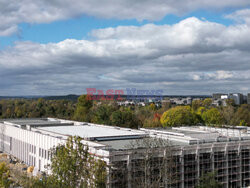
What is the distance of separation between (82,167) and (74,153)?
4.21ft

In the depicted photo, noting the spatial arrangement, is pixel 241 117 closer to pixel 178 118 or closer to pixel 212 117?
pixel 212 117

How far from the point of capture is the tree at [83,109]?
3792 inches

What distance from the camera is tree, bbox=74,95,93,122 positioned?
96312mm

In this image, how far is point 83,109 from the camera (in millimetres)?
104312

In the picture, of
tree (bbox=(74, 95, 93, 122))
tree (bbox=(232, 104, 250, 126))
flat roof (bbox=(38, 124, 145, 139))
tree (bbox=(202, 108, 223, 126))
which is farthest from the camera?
tree (bbox=(74, 95, 93, 122))

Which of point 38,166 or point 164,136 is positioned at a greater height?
point 164,136

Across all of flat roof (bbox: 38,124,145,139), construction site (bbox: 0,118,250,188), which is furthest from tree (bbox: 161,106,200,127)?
flat roof (bbox: 38,124,145,139)

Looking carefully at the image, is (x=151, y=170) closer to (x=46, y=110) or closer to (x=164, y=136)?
(x=164, y=136)

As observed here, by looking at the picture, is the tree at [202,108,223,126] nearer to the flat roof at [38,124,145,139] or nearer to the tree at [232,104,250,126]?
the tree at [232,104,250,126]

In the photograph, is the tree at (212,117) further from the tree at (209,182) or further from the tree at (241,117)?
the tree at (209,182)

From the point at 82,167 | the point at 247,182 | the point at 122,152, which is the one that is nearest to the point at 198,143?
the point at 247,182

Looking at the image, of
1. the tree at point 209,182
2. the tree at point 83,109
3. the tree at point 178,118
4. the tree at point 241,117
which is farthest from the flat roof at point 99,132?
the tree at point 241,117

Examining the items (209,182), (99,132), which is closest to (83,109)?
(99,132)

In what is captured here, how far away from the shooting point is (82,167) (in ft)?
71.0
